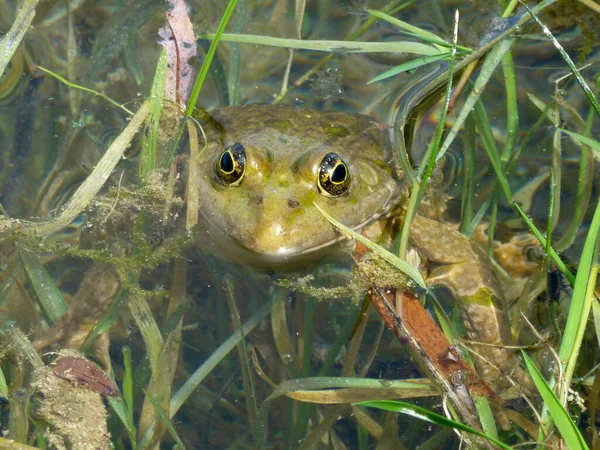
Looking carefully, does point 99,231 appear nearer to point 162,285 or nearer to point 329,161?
point 162,285

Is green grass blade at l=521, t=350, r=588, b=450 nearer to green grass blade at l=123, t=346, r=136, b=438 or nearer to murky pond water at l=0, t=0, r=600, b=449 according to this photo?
murky pond water at l=0, t=0, r=600, b=449

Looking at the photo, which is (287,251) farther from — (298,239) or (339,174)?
(339,174)

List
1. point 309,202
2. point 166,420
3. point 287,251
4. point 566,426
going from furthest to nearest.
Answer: point 166,420
point 309,202
point 287,251
point 566,426

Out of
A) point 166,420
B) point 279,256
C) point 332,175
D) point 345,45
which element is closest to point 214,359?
point 166,420

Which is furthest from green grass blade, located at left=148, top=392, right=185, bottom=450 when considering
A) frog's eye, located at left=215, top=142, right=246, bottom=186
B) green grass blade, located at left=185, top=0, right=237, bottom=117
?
green grass blade, located at left=185, top=0, right=237, bottom=117

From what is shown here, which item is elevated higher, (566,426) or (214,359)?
(566,426)

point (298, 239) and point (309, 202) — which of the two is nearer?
point (298, 239)
